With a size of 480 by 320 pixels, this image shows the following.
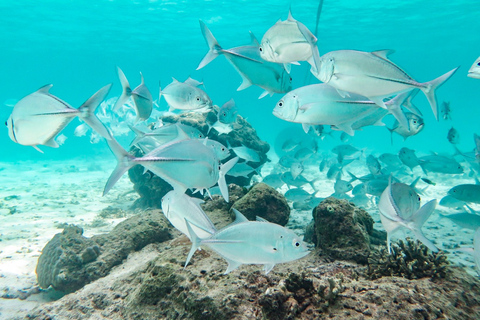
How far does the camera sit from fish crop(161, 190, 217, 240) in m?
2.53

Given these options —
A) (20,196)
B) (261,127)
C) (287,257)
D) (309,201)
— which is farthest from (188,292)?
(261,127)

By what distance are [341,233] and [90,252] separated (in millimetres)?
4217

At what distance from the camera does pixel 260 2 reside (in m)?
25.1

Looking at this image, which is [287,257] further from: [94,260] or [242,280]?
[94,260]

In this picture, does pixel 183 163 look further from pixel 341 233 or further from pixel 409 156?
pixel 409 156

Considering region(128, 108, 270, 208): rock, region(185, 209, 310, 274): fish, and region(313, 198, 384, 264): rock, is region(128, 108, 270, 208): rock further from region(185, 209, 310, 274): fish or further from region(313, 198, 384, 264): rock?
region(185, 209, 310, 274): fish

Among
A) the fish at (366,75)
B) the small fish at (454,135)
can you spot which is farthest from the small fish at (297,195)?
the fish at (366,75)

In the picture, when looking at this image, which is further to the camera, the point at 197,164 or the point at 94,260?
the point at 94,260

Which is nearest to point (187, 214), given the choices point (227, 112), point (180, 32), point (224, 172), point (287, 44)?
point (224, 172)

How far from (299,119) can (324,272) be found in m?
1.89

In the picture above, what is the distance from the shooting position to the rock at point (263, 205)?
4.72m

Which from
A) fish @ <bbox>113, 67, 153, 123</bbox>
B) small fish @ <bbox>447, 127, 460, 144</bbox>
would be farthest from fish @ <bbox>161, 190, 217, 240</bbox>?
small fish @ <bbox>447, 127, 460, 144</bbox>

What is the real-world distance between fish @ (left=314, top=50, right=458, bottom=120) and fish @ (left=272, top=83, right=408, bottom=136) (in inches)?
8.4

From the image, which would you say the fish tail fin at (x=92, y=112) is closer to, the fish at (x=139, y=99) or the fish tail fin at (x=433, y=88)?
the fish at (x=139, y=99)
